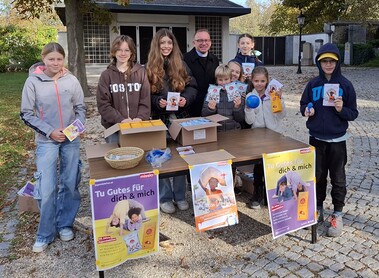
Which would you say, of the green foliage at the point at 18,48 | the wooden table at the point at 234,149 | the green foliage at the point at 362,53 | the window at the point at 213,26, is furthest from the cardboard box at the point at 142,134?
the green foliage at the point at 362,53

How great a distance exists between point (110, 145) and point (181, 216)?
3.98 feet

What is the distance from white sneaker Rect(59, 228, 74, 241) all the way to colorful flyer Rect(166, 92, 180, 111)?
1547mm

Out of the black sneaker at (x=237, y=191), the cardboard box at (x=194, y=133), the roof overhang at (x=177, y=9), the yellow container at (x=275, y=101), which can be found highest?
the roof overhang at (x=177, y=9)

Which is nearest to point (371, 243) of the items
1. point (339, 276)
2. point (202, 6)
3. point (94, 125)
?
point (339, 276)

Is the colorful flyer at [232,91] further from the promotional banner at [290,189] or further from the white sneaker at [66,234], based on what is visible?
the white sneaker at [66,234]

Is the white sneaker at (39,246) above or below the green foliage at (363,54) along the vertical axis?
below

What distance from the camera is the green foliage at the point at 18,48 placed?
1009 inches

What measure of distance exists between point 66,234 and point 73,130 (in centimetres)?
110

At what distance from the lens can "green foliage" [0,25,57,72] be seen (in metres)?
25.6

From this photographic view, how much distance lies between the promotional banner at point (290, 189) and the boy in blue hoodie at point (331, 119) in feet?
1.25

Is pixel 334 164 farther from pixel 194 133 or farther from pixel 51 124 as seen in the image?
pixel 51 124

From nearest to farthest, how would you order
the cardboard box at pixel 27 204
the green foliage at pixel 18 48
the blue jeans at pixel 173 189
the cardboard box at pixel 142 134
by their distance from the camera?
the cardboard box at pixel 142 134 → the cardboard box at pixel 27 204 → the blue jeans at pixel 173 189 → the green foliage at pixel 18 48

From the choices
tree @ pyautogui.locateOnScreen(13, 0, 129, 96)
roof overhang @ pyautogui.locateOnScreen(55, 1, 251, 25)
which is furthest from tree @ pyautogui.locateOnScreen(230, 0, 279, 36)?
tree @ pyautogui.locateOnScreen(13, 0, 129, 96)

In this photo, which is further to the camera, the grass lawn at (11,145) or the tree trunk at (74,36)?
the tree trunk at (74,36)
